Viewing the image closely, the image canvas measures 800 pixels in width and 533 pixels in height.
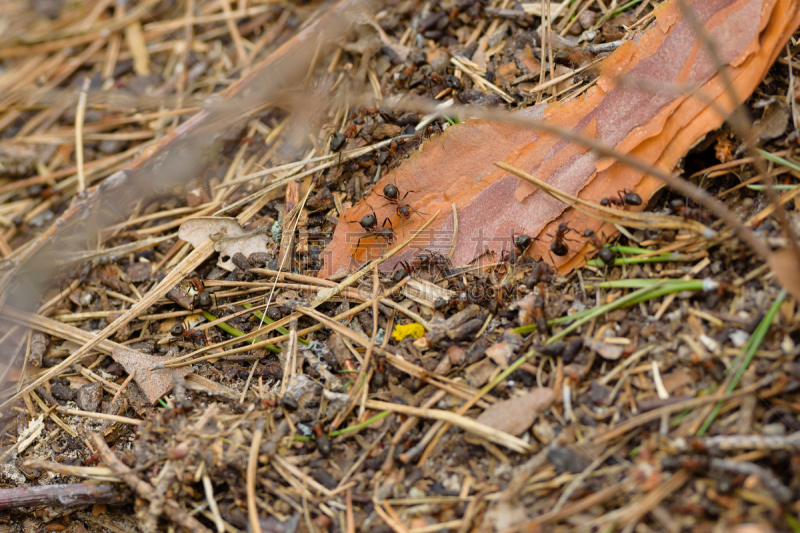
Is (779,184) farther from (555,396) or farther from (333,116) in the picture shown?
(333,116)

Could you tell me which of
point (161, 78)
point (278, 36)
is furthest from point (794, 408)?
point (161, 78)

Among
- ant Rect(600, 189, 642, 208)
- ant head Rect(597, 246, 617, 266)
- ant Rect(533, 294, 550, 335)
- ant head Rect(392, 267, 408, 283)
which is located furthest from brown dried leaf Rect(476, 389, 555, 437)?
ant Rect(600, 189, 642, 208)

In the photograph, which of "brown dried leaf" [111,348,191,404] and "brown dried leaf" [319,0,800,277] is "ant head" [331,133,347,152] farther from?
"brown dried leaf" [111,348,191,404]

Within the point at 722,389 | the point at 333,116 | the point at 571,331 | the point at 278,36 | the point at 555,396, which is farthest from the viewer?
the point at 278,36

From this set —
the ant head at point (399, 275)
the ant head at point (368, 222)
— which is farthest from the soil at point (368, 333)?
the ant head at point (368, 222)

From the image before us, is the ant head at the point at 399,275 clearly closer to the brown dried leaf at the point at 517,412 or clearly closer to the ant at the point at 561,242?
the ant at the point at 561,242

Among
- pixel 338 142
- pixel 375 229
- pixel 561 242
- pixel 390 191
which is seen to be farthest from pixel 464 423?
pixel 338 142

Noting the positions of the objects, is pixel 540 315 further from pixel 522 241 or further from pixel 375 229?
pixel 375 229
